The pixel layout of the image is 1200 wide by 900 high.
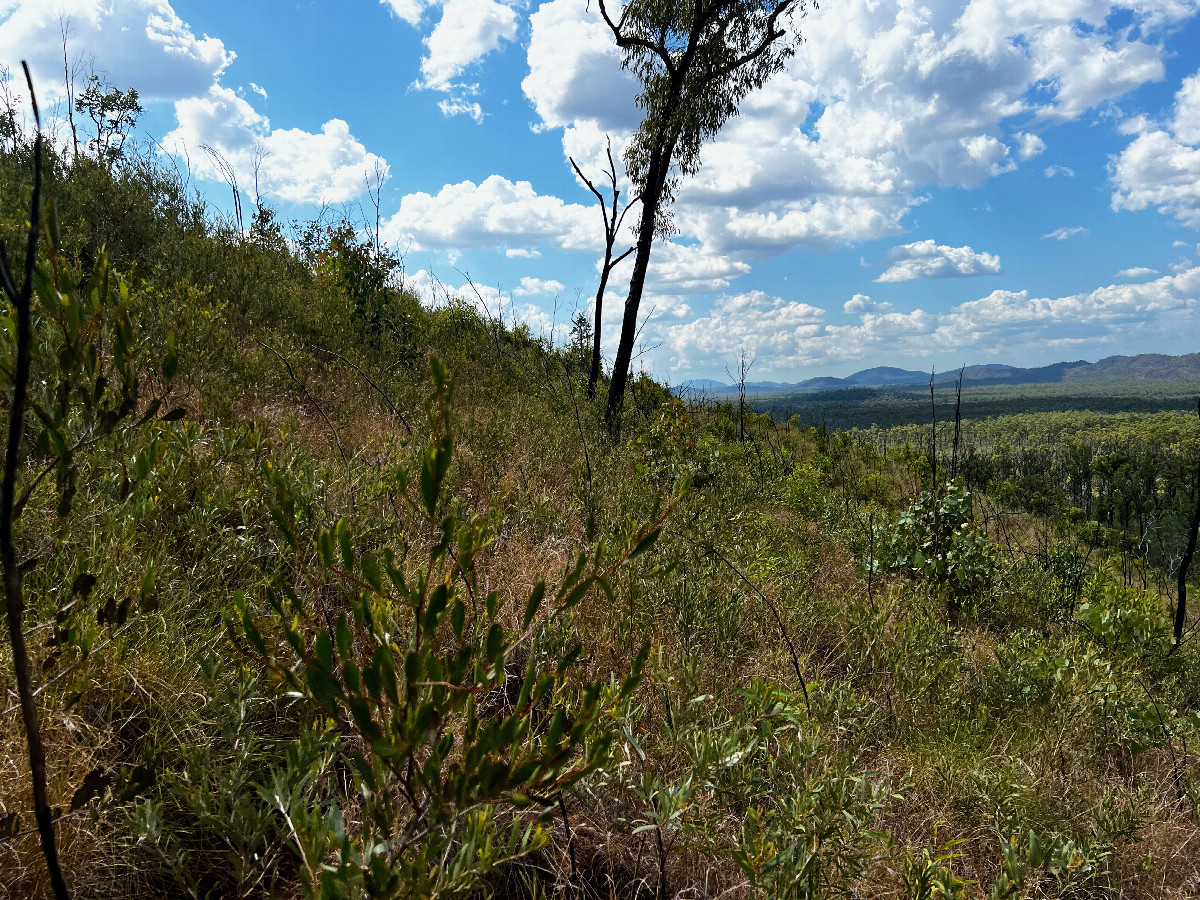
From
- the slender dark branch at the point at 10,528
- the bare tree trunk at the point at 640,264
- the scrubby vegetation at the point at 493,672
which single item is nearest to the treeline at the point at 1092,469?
the scrubby vegetation at the point at 493,672

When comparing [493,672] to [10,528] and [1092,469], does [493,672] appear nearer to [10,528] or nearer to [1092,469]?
[10,528]

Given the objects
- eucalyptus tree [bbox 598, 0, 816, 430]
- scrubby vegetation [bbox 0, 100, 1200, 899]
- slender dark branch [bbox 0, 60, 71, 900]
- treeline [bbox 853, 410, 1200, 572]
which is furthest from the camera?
treeline [bbox 853, 410, 1200, 572]

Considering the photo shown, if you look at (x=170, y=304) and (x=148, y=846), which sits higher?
(x=170, y=304)

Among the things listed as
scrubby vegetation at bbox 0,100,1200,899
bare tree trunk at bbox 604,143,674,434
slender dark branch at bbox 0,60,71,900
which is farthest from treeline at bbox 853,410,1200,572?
slender dark branch at bbox 0,60,71,900

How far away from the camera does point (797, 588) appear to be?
399 cm

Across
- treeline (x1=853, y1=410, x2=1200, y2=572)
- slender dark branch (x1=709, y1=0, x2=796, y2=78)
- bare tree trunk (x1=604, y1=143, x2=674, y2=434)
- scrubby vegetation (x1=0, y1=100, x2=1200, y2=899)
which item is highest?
slender dark branch (x1=709, y1=0, x2=796, y2=78)

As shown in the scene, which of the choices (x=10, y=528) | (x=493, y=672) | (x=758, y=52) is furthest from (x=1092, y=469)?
(x=10, y=528)

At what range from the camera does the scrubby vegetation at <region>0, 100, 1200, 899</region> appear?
3.50 feet

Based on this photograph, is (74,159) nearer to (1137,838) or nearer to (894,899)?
(894,899)

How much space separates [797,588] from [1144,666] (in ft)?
9.58

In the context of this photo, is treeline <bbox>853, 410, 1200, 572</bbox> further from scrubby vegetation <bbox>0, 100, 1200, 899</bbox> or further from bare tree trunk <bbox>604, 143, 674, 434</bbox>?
bare tree trunk <bbox>604, 143, 674, 434</bbox>

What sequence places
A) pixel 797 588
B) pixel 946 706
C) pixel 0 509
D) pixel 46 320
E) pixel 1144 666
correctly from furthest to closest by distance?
pixel 1144 666, pixel 797 588, pixel 946 706, pixel 46 320, pixel 0 509

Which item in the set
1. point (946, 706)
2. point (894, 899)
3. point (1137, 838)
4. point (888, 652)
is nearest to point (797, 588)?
point (888, 652)

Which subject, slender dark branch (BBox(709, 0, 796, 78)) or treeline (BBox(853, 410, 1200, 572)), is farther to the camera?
treeline (BBox(853, 410, 1200, 572))
